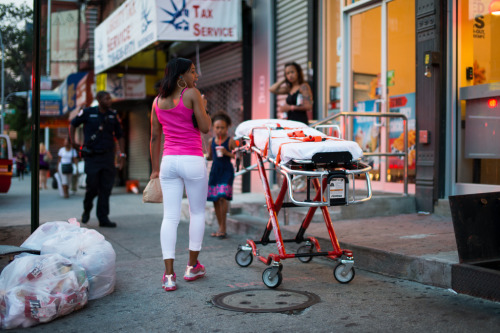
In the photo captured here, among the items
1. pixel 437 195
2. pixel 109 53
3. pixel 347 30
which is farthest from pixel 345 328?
pixel 109 53

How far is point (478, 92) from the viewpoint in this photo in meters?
7.11

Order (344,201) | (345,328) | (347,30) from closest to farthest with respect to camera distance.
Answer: (345,328)
(344,201)
(347,30)

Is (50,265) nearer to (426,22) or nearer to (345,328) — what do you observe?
(345,328)

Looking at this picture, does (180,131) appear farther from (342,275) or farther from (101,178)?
(101,178)

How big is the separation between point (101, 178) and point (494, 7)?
19.5 ft

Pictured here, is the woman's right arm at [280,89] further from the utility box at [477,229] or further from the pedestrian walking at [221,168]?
the utility box at [477,229]

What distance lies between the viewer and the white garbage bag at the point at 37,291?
357cm

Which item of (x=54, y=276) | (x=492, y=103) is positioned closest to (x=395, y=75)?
(x=492, y=103)

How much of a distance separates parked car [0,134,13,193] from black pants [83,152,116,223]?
8.36 ft

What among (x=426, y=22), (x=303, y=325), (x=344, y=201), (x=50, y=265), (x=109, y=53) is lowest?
(x=303, y=325)

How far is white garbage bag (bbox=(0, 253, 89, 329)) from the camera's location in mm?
3568

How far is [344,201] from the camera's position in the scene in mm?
4383

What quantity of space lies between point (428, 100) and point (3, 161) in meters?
5.35

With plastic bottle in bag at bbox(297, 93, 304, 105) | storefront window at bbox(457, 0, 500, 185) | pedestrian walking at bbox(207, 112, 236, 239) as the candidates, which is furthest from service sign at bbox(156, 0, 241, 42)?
storefront window at bbox(457, 0, 500, 185)
